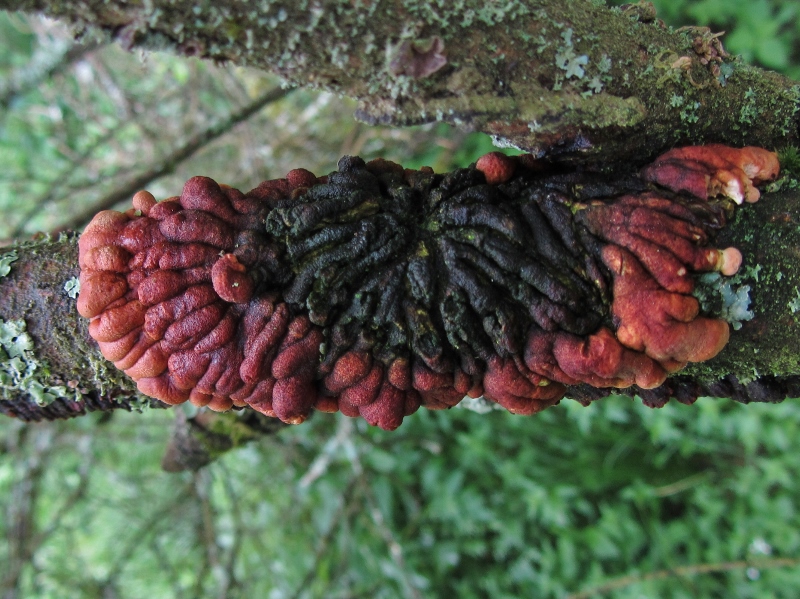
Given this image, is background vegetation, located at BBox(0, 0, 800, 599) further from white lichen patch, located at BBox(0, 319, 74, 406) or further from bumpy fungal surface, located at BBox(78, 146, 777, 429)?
bumpy fungal surface, located at BBox(78, 146, 777, 429)

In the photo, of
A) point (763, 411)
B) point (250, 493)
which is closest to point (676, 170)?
point (763, 411)

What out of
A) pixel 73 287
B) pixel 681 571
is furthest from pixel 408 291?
pixel 681 571

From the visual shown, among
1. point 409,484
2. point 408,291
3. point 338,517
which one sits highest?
point 408,291

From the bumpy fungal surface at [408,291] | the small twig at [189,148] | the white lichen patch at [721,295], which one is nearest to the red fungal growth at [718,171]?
the bumpy fungal surface at [408,291]

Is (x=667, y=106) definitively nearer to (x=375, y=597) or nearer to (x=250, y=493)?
(x=375, y=597)

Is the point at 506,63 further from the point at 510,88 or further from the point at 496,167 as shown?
the point at 496,167

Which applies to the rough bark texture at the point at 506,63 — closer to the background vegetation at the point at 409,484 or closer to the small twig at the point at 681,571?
the background vegetation at the point at 409,484
